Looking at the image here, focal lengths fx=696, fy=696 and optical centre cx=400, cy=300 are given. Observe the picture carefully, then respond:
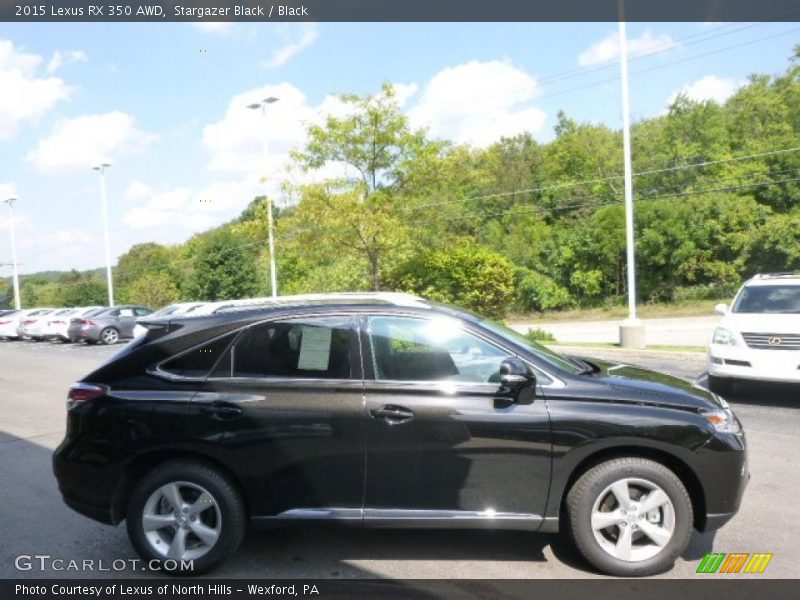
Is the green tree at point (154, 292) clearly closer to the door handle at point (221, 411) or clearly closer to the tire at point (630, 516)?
the door handle at point (221, 411)

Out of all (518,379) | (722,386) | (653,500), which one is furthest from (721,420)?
(722,386)

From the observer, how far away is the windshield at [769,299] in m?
9.73

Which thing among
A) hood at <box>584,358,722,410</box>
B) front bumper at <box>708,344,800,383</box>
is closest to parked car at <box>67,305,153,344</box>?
front bumper at <box>708,344,800,383</box>

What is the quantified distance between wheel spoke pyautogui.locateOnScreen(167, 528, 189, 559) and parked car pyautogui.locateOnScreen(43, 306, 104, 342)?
2638 centimetres

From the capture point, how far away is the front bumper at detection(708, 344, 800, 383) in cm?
887

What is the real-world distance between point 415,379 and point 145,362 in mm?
1650

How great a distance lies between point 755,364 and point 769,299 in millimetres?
1415

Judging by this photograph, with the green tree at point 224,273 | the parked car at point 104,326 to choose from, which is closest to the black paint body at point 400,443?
the parked car at point 104,326

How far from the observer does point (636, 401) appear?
3973 mm

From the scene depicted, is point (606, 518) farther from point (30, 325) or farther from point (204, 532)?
point (30, 325)

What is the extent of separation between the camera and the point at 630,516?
13.0 feet

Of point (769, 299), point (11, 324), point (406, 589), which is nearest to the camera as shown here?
point (406, 589)

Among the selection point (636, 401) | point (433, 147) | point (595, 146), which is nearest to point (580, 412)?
point (636, 401)

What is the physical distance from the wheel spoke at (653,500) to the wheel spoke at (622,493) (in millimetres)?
85
